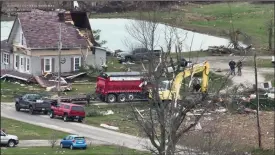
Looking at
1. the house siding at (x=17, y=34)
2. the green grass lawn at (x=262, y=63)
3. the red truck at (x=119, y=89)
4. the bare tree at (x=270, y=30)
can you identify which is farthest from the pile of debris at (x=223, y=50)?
the red truck at (x=119, y=89)

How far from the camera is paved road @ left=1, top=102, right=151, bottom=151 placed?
33.2m

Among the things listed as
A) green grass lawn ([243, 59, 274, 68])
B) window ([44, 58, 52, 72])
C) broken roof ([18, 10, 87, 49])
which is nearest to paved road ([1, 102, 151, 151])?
window ([44, 58, 52, 72])

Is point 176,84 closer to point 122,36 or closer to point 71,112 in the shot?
point 71,112

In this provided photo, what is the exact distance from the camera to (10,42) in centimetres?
5028

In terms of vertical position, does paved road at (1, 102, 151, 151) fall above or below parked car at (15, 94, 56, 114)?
below

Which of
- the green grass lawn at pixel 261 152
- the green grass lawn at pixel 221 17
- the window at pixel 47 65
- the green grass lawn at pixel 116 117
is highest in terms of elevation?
the green grass lawn at pixel 221 17

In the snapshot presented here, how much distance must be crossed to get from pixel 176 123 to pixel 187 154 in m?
1.38

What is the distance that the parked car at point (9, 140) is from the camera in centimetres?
3234

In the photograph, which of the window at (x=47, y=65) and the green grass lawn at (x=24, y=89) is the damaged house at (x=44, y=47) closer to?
the window at (x=47, y=65)

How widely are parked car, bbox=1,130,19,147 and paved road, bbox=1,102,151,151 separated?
3133mm

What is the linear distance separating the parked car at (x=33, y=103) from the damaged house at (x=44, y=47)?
7.88 meters

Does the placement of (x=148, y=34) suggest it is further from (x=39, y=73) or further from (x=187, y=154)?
(x=187, y=154)

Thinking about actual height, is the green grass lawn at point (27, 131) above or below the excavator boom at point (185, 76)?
below

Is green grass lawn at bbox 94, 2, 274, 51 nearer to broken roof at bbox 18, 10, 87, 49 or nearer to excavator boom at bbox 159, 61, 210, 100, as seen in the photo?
broken roof at bbox 18, 10, 87, 49
